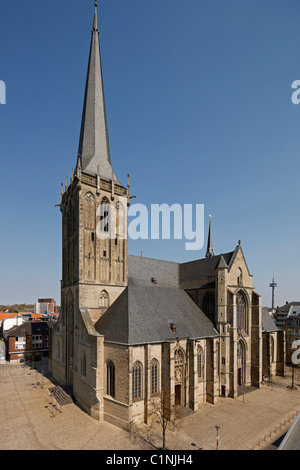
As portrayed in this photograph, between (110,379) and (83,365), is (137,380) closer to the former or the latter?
(110,379)

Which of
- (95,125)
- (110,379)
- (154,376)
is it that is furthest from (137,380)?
(95,125)

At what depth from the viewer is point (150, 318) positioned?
30984mm

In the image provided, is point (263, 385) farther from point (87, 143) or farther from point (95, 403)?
point (87, 143)

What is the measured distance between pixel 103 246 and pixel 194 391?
21891mm

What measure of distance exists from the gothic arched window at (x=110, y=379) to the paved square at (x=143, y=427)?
291 centimetres

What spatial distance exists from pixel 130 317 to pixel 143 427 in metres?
10.7

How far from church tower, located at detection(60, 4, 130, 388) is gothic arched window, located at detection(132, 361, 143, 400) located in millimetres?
9032

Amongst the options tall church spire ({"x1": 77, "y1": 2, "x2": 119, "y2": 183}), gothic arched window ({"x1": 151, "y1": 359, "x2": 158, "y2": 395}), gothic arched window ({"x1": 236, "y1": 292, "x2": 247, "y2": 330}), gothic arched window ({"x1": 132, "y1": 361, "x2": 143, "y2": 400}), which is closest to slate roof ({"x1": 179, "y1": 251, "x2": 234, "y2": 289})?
gothic arched window ({"x1": 236, "y1": 292, "x2": 247, "y2": 330})

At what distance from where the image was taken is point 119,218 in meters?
39.7

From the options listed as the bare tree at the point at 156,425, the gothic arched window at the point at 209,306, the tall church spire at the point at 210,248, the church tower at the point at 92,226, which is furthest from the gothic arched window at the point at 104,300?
the tall church spire at the point at 210,248

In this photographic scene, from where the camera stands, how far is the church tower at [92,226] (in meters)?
35.2

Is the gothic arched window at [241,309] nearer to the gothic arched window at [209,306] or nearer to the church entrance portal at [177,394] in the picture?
the gothic arched window at [209,306]

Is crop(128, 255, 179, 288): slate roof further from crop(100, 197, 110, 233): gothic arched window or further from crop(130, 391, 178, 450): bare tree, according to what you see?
crop(130, 391, 178, 450): bare tree
